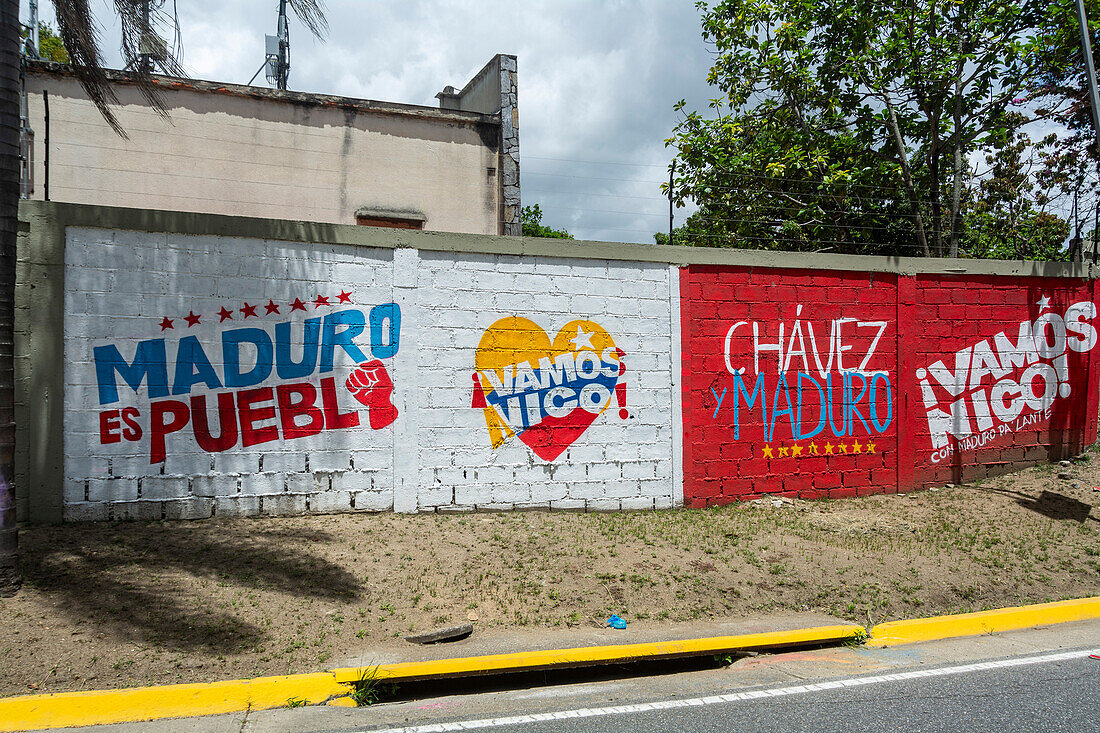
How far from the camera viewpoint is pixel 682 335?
28.4ft

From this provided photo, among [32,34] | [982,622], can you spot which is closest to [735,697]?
[982,622]

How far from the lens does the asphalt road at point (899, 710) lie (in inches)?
162

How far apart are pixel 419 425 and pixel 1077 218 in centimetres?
949

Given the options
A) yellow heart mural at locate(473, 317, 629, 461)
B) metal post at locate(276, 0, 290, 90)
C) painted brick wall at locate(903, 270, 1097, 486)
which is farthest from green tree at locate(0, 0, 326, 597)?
metal post at locate(276, 0, 290, 90)

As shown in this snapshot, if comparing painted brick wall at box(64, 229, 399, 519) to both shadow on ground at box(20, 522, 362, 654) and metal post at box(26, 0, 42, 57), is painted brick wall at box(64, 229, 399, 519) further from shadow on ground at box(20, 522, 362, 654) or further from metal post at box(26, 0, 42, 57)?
metal post at box(26, 0, 42, 57)

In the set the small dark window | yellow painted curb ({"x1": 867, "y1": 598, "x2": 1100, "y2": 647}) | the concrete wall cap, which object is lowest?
yellow painted curb ({"x1": 867, "y1": 598, "x2": 1100, "y2": 647})

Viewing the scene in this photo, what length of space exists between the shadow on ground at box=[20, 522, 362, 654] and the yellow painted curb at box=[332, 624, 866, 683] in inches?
38.3

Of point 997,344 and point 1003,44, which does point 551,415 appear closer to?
point 997,344

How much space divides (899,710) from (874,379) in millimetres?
5735

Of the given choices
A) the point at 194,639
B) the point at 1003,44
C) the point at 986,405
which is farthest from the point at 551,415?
the point at 1003,44

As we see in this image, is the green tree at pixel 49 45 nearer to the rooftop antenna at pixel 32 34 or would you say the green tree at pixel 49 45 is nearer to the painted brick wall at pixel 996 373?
the rooftop antenna at pixel 32 34

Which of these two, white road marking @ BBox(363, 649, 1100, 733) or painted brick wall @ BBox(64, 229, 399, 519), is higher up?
painted brick wall @ BBox(64, 229, 399, 519)

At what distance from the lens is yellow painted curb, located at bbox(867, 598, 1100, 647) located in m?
5.93

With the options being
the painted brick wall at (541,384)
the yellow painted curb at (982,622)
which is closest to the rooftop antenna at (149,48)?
the painted brick wall at (541,384)
